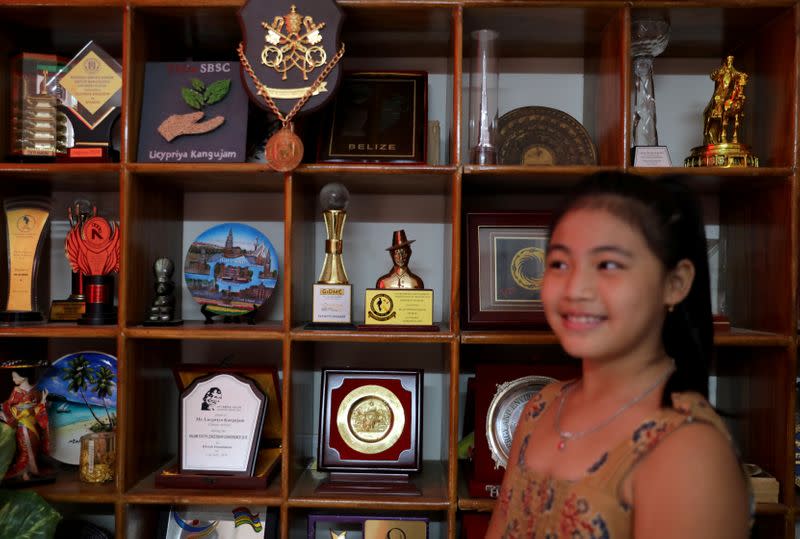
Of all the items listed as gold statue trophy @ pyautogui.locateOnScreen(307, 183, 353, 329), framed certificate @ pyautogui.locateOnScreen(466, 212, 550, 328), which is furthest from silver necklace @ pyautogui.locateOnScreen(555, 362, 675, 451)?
gold statue trophy @ pyautogui.locateOnScreen(307, 183, 353, 329)

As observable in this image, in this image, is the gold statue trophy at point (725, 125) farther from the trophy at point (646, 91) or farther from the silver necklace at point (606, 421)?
the silver necklace at point (606, 421)

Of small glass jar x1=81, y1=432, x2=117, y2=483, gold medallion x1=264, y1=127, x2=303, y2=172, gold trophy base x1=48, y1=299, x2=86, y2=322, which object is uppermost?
gold medallion x1=264, y1=127, x2=303, y2=172

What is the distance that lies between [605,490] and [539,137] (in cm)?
127

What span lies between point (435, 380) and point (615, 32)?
1.19 metres

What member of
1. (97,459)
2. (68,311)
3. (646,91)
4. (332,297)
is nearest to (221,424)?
(97,459)

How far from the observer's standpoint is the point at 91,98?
2062mm

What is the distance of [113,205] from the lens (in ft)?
7.79

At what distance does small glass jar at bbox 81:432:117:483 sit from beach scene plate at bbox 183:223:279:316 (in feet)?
1.60

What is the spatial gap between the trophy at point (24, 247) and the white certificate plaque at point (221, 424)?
559 millimetres

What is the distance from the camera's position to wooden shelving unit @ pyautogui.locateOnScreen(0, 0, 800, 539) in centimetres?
188

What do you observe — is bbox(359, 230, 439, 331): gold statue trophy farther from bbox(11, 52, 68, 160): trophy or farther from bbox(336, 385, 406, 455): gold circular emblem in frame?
bbox(11, 52, 68, 160): trophy

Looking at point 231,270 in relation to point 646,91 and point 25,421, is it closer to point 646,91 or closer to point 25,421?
point 25,421

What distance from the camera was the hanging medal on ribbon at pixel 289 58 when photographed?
6.16 ft

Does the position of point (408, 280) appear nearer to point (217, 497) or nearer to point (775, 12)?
point (217, 497)
